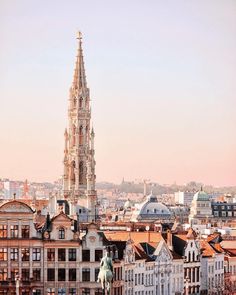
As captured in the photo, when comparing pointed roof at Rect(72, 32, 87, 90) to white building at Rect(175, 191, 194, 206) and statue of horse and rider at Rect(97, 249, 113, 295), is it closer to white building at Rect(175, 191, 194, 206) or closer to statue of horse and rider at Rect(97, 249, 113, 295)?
statue of horse and rider at Rect(97, 249, 113, 295)

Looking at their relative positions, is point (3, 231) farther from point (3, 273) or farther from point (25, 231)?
point (3, 273)

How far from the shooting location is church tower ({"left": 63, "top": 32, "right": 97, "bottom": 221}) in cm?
8219

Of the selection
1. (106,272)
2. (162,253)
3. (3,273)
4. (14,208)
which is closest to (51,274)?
(3,273)

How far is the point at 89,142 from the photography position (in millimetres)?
82812

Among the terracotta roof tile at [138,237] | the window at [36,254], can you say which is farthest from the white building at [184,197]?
the window at [36,254]

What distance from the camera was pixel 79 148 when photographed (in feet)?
271

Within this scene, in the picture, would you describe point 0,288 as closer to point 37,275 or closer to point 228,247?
point 37,275

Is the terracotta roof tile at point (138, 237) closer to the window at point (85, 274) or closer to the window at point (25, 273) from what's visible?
the window at point (85, 274)

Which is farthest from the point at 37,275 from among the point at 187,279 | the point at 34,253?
the point at 187,279

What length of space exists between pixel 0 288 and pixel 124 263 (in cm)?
507

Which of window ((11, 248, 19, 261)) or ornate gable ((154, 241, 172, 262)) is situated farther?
ornate gable ((154, 241, 172, 262))

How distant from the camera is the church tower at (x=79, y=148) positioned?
8219 centimetres

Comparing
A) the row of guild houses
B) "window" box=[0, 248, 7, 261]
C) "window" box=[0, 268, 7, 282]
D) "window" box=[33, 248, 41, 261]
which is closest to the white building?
the row of guild houses

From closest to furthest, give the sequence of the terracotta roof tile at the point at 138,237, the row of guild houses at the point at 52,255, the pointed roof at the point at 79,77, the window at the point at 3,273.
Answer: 1. the window at the point at 3,273
2. the row of guild houses at the point at 52,255
3. the terracotta roof tile at the point at 138,237
4. the pointed roof at the point at 79,77
